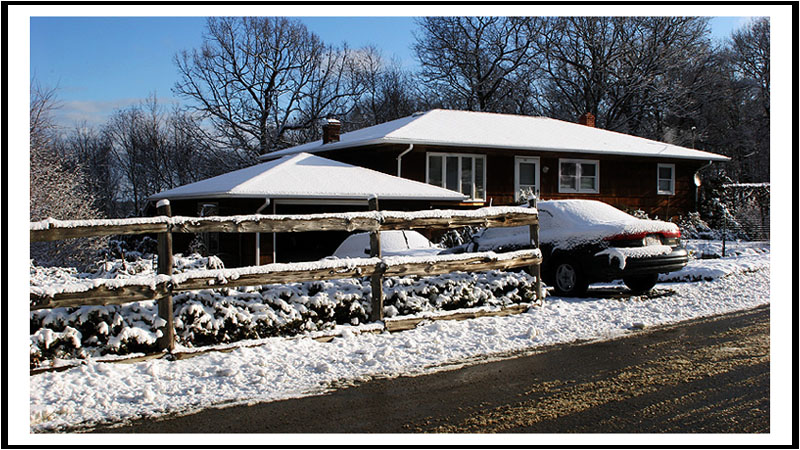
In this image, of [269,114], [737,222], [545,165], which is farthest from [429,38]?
[737,222]

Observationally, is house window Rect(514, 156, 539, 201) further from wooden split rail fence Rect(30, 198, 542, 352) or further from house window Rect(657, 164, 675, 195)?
wooden split rail fence Rect(30, 198, 542, 352)

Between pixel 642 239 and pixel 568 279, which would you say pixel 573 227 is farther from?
Answer: pixel 642 239

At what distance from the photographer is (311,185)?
19.1 meters

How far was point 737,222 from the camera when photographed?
1072 inches

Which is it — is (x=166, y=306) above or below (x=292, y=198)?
below

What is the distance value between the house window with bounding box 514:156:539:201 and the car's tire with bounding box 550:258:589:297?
13426 mm

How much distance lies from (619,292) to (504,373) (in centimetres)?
640

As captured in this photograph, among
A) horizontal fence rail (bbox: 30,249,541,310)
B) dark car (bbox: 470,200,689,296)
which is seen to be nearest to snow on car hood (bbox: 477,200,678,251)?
dark car (bbox: 470,200,689,296)

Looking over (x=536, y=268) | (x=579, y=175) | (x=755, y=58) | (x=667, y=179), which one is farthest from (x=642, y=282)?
(x=755, y=58)

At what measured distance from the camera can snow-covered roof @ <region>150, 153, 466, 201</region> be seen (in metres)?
18.2

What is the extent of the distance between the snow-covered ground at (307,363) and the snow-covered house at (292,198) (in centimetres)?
927

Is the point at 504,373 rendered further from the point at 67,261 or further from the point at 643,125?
the point at 643,125

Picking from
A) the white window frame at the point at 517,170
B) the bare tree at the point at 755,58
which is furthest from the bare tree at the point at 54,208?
the bare tree at the point at 755,58

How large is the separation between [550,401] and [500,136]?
67.2ft
